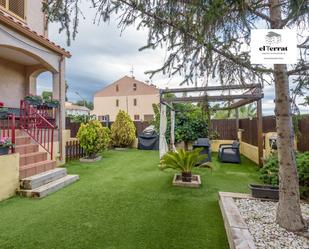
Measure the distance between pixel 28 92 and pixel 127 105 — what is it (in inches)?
881

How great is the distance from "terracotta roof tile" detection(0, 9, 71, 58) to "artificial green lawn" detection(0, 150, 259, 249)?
13.8 ft

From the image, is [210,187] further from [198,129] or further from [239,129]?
[239,129]

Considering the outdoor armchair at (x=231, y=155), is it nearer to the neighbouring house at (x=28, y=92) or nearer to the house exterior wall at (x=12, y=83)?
the neighbouring house at (x=28, y=92)

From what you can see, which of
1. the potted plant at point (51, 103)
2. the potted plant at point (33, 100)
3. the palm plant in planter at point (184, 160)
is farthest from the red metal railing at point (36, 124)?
the palm plant in planter at point (184, 160)

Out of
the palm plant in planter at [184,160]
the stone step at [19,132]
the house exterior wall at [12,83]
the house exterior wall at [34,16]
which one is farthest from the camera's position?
the house exterior wall at [34,16]

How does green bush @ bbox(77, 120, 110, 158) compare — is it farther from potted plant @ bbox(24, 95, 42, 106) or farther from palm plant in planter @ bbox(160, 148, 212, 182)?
palm plant in planter @ bbox(160, 148, 212, 182)

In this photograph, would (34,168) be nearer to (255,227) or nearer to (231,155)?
(255,227)

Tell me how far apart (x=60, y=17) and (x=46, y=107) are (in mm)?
4798

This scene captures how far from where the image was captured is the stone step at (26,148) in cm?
522

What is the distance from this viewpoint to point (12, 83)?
762cm

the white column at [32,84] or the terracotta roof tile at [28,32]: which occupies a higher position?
the terracotta roof tile at [28,32]

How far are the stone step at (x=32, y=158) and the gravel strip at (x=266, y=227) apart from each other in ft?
15.6

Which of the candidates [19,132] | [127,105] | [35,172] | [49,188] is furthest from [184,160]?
[127,105]

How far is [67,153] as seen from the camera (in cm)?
825
